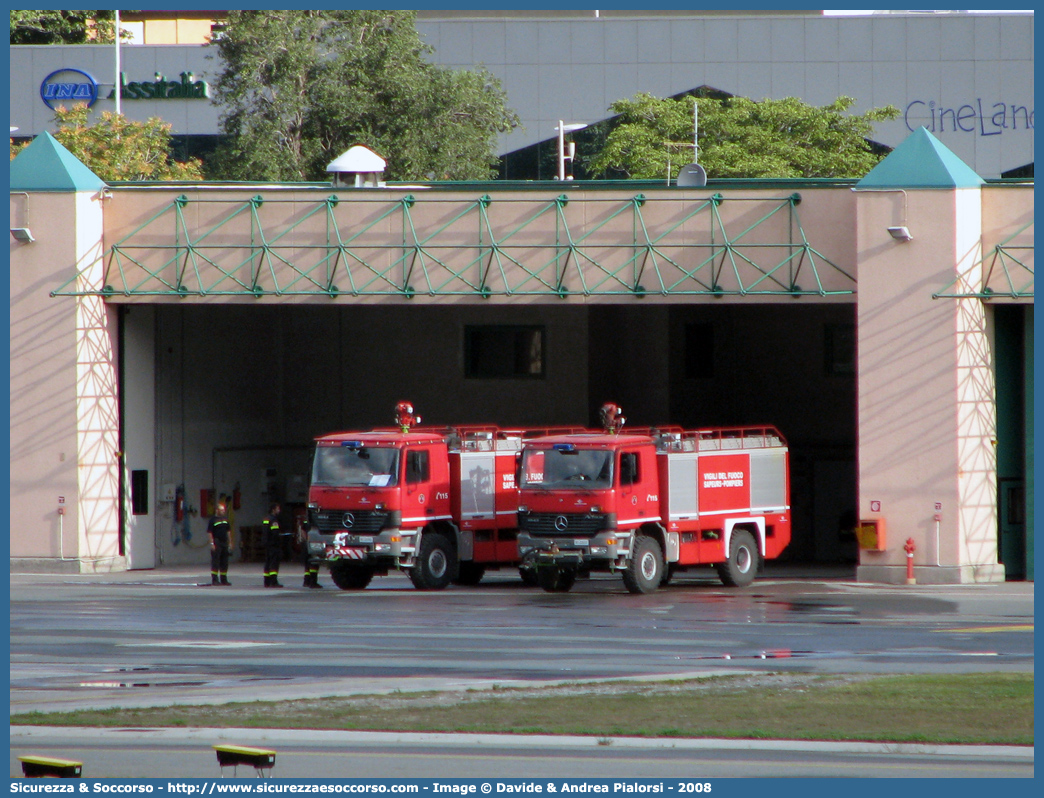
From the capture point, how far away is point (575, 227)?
30672 mm

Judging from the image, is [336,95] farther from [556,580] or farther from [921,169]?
[556,580]

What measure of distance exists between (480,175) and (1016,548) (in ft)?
80.5

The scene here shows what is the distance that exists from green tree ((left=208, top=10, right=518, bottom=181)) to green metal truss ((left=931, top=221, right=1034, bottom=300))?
21349 millimetres

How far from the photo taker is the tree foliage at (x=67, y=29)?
7112cm

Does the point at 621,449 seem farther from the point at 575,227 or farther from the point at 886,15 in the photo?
the point at 886,15

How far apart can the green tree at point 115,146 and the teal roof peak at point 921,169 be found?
78.9ft

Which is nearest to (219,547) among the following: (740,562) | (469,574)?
(469,574)

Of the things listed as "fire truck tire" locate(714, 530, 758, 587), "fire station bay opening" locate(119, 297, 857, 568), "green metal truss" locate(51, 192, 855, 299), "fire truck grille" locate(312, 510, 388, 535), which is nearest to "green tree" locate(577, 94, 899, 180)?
"fire station bay opening" locate(119, 297, 857, 568)

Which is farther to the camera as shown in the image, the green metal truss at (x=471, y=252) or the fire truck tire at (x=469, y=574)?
the green metal truss at (x=471, y=252)

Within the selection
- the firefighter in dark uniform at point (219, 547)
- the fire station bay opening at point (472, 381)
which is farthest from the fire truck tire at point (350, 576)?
the fire station bay opening at point (472, 381)

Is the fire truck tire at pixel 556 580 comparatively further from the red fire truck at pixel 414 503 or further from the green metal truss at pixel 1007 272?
the green metal truss at pixel 1007 272

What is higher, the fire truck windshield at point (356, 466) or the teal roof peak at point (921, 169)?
the teal roof peak at point (921, 169)

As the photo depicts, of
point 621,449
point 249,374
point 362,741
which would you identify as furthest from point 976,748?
point 249,374

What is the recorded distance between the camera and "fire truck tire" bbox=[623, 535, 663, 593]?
1026 inches
